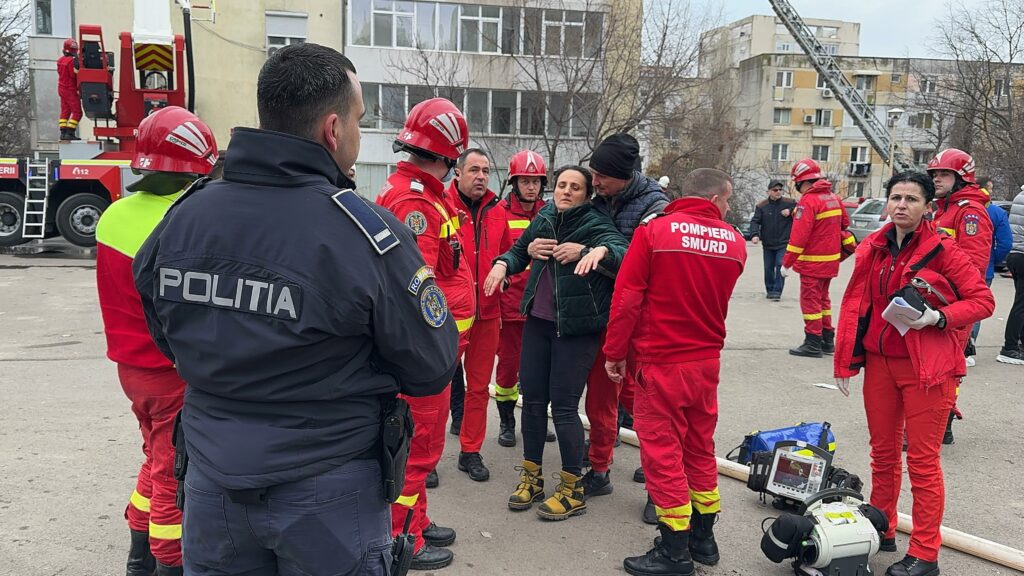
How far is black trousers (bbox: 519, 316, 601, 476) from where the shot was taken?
4121 mm

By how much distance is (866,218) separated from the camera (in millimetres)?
22094

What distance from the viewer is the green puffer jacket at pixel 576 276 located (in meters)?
4.05

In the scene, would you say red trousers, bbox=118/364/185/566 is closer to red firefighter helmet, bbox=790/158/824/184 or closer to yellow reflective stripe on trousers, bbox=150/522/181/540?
yellow reflective stripe on trousers, bbox=150/522/181/540

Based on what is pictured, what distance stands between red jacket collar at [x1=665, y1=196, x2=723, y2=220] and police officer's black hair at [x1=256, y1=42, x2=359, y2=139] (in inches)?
85.3

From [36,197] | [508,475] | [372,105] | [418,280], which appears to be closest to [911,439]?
[508,475]

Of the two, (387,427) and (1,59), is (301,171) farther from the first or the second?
(1,59)

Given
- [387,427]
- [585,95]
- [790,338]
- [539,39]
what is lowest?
[790,338]

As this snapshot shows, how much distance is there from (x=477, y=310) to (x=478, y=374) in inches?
15.5

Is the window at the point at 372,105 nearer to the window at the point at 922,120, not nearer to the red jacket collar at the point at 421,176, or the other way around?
the red jacket collar at the point at 421,176

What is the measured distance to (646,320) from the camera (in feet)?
12.0

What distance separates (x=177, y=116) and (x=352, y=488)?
201 cm

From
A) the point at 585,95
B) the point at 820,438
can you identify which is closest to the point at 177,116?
the point at 820,438

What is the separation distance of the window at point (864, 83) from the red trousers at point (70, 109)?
52.3 m

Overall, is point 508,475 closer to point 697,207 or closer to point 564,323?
point 564,323
